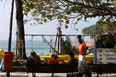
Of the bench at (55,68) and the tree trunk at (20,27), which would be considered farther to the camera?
the tree trunk at (20,27)

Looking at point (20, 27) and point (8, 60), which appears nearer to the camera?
point (8, 60)

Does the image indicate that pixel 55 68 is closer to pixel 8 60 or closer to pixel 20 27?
pixel 8 60

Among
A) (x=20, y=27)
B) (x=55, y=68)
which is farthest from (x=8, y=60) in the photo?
(x=20, y=27)

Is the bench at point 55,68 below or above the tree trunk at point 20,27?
below

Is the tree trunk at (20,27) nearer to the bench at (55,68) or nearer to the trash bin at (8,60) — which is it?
the trash bin at (8,60)

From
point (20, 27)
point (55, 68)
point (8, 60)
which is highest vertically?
point (20, 27)

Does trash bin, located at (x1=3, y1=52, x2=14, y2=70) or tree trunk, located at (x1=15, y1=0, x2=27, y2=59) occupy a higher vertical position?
tree trunk, located at (x1=15, y1=0, x2=27, y2=59)

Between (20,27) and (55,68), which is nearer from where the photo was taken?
(55,68)

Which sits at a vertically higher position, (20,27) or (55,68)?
(20,27)

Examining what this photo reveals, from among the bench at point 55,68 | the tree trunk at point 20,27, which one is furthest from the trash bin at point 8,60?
the tree trunk at point 20,27

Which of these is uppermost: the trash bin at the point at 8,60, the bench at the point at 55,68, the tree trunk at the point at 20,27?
the tree trunk at the point at 20,27

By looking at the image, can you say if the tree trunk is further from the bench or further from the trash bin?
the bench

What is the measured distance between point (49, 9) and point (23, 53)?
10.4ft

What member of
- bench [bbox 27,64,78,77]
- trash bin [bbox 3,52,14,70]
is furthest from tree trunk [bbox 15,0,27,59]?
bench [bbox 27,64,78,77]
